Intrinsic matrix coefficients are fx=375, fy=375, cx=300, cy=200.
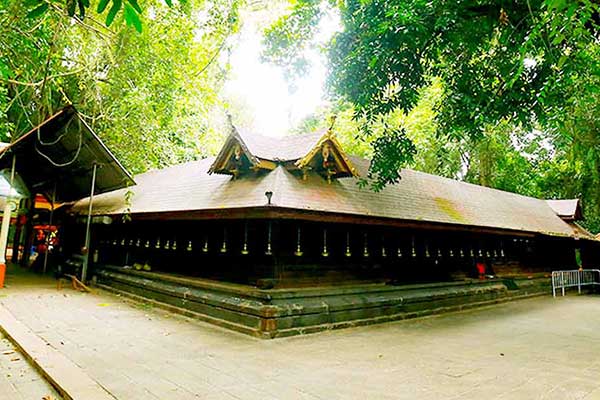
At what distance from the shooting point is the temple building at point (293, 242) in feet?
22.7

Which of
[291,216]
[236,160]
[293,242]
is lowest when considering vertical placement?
[293,242]

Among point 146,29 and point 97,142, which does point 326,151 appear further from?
point 146,29

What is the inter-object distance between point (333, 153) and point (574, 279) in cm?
1345

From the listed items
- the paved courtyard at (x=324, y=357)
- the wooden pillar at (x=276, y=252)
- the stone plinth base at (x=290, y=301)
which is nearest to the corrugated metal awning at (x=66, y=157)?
the stone plinth base at (x=290, y=301)

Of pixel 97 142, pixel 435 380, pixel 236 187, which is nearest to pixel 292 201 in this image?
pixel 236 187

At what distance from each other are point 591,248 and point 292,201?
1862 cm

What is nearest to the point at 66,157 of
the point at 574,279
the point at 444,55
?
the point at 444,55

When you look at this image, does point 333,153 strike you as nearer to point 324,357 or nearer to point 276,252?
point 276,252

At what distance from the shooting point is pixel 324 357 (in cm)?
528

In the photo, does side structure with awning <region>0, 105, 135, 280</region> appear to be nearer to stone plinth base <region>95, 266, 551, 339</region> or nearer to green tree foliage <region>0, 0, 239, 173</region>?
green tree foliage <region>0, 0, 239, 173</region>

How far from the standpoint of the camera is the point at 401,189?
10.6 m

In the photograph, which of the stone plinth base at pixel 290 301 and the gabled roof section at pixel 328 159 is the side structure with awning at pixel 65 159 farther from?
the gabled roof section at pixel 328 159

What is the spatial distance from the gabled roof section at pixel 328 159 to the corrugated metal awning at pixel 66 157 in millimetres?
5610

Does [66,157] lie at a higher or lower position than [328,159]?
higher
